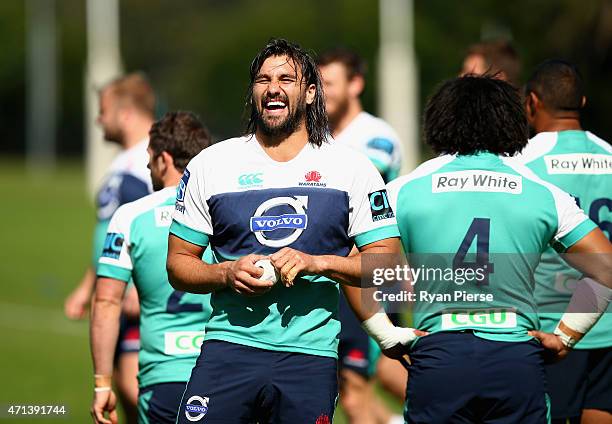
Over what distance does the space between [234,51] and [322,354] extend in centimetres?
8038

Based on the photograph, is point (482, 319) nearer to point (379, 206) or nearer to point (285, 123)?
point (379, 206)

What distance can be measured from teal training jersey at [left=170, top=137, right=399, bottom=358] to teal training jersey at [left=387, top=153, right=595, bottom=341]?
21 centimetres

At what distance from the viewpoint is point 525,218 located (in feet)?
16.4

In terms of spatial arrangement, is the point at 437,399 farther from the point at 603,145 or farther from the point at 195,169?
the point at 603,145

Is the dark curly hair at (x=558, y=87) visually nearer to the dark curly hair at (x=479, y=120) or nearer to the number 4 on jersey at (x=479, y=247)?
the dark curly hair at (x=479, y=120)

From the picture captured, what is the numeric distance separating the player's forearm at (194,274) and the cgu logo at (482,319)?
98 centimetres

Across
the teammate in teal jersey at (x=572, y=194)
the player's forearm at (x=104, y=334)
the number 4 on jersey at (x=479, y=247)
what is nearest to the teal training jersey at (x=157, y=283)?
the player's forearm at (x=104, y=334)

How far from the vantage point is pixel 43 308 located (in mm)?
18000

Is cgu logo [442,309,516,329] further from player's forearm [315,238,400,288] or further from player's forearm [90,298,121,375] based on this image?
player's forearm [90,298,121,375]

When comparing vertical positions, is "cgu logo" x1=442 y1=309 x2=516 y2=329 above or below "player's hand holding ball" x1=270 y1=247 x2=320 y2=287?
below

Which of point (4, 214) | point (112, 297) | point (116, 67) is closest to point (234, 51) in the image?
point (116, 67)

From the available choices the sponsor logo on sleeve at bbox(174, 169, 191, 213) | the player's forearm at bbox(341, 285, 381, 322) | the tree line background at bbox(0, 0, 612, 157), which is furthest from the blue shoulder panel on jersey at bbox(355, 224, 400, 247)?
the tree line background at bbox(0, 0, 612, 157)

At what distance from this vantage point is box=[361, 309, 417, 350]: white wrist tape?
16.8ft

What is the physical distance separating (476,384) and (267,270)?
97cm
